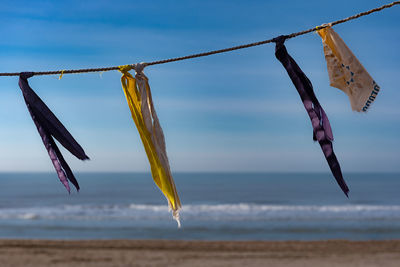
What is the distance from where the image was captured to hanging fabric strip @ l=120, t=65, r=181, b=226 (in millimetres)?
2623

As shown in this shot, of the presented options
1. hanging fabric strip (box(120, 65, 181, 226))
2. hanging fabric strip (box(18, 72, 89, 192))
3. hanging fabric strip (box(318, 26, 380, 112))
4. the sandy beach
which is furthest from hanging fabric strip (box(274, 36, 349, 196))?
the sandy beach

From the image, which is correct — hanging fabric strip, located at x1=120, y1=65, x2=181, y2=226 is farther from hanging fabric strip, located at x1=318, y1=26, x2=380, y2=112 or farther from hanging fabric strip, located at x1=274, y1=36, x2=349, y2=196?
hanging fabric strip, located at x1=318, y1=26, x2=380, y2=112

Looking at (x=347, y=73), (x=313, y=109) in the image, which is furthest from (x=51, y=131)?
(x=347, y=73)

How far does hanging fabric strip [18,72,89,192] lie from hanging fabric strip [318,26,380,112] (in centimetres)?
146

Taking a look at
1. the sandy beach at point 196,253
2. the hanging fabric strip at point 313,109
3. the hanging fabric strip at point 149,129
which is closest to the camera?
the hanging fabric strip at point 313,109

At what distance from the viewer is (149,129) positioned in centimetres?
264

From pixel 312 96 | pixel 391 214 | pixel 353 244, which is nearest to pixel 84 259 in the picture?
pixel 353 244

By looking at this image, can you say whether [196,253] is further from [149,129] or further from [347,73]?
[347,73]

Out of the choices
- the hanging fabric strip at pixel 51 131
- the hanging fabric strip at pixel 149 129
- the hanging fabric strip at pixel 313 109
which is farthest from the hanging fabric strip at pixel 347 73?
the hanging fabric strip at pixel 51 131

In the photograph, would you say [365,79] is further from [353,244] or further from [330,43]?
[353,244]

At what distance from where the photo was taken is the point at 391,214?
16.5m

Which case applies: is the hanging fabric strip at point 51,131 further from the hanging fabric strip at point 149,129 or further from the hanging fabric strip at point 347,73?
the hanging fabric strip at point 347,73

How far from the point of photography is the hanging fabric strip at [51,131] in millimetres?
2691

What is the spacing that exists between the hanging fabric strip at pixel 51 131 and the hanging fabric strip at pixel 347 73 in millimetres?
1460
